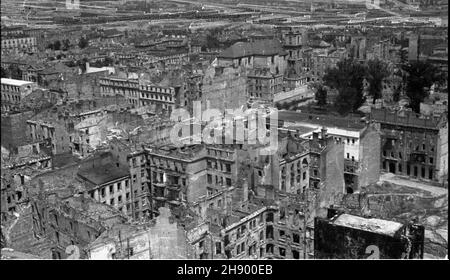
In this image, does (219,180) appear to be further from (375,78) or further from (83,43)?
(83,43)

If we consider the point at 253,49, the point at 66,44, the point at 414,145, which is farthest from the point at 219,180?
the point at 66,44

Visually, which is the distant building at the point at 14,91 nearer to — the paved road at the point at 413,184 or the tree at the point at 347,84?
the tree at the point at 347,84

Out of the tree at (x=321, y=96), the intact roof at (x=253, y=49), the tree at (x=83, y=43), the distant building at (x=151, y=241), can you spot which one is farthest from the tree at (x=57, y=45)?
the distant building at (x=151, y=241)

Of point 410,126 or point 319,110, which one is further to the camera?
point 319,110

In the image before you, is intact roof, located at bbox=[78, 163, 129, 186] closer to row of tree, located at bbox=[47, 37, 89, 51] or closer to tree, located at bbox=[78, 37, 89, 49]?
row of tree, located at bbox=[47, 37, 89, 51]

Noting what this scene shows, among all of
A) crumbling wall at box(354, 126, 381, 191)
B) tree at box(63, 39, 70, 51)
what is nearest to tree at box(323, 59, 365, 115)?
crumbling wall at box(354, 126, 381, 191)

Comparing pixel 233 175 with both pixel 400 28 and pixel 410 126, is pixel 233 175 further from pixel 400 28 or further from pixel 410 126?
pixel 400 28
